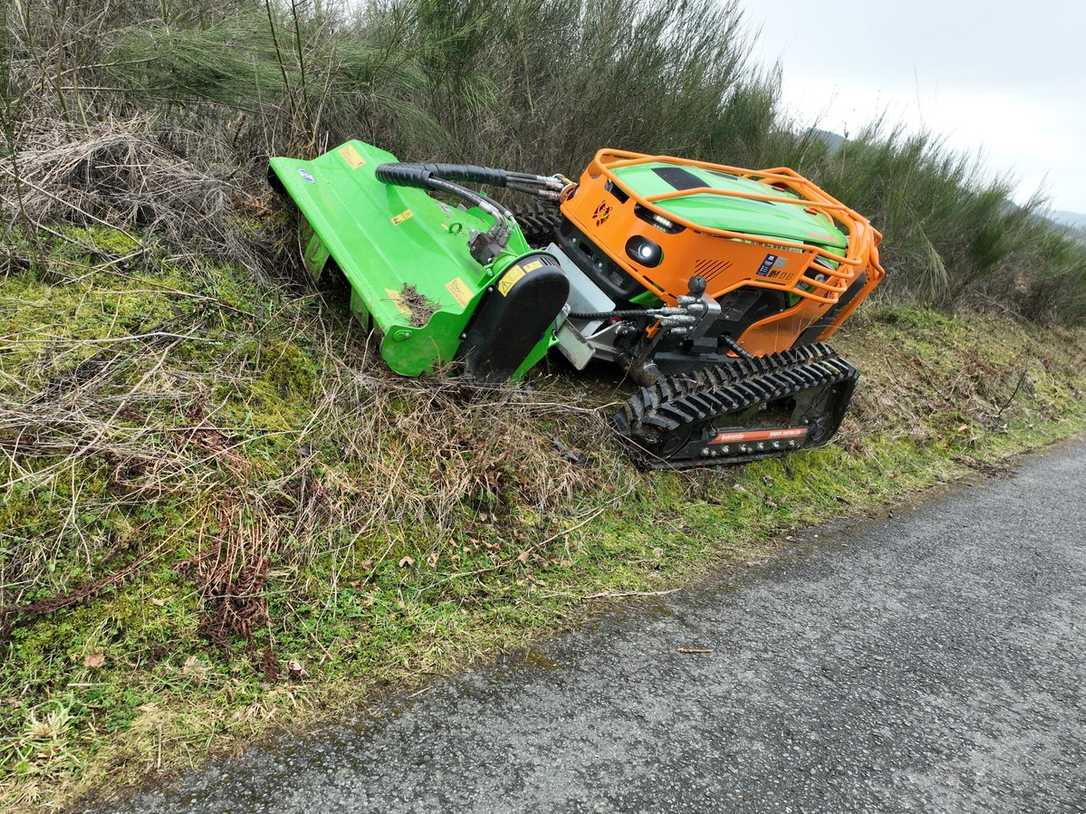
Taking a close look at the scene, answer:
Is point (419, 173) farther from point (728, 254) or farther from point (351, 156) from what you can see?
point (728, 254)

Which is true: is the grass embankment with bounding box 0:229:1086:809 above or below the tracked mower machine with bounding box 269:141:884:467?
below

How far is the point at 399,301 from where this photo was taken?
10.7 ft

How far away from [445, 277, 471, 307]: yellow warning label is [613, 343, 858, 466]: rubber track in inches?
43.2

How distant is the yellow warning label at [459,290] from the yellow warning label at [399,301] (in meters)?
0.21

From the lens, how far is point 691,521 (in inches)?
153

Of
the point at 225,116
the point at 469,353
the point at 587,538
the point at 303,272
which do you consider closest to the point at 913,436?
the point at 587,538

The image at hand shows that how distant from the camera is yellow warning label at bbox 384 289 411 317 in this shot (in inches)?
127

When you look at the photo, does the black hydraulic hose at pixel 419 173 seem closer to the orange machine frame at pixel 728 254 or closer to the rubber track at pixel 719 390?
the orange machine frame at pixel 728 254

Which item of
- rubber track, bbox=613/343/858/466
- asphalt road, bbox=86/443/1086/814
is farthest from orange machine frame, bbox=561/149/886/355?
asphalt road, bbox=86/443/1086/814

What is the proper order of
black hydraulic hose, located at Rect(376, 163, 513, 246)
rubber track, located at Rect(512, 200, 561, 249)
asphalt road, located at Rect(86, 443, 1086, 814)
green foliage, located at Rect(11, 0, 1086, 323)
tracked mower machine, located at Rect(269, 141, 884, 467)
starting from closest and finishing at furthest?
1. asphalt road, located at Rect(86, 443, 1086, 814)
2. tracked mower machine, located at Rect(269, 141, 884, 467)
3. black hydraulic hose, located at Rect(376, 163, 513, 246)
4. green foliage, located at Rect(11, 0, 1086, 323)
5. rubber track, located at Rect(512, 200, 561, 249)

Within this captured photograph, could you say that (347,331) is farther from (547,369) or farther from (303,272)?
(547,369)

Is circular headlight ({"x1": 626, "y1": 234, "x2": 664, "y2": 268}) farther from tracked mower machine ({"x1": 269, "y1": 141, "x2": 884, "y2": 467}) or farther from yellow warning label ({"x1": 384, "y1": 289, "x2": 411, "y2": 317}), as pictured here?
yellow warning label ({"x1": 384, "y1": 289, "x2": 411, "y2": 317})

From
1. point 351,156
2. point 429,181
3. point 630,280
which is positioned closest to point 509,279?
point 429,181

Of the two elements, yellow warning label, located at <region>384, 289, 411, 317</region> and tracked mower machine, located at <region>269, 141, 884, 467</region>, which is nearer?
yellow warning label, located at <region>384, 289, 411, 317</region>
